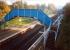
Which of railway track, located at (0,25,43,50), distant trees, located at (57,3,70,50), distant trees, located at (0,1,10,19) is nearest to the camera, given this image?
distant trees, located at (57,3,70,50)

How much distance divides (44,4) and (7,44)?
705 millimetres

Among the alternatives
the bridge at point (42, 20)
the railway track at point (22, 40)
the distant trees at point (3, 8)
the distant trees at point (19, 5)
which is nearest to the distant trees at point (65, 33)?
the bridge at point (42, 20)

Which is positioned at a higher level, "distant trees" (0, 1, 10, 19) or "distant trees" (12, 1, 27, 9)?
"distant trees" (12, 1, 27, 9)

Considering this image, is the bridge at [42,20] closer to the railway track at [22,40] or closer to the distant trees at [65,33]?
the railway track at [22,40]

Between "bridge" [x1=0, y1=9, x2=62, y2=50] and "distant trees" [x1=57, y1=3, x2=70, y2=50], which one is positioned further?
"bridge" [x1=0, y1=9, x2=62, y2=50]

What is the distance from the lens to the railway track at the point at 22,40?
3074 mm

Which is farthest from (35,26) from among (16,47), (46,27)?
(16,47)

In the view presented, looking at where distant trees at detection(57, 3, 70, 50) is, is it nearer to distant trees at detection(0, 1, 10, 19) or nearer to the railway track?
the railway track

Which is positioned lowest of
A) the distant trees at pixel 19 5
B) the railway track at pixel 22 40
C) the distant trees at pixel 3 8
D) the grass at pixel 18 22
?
the railway track at pixel 22 40

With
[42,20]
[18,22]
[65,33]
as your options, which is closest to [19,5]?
[18,22]

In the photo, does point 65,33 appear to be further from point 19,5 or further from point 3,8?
point 3,8

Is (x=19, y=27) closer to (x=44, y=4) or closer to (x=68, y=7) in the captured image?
(x=44, y=4)

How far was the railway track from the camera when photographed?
307 centimetres

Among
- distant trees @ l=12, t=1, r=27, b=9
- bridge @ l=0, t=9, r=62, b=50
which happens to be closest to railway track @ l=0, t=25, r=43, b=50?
bridge @ l=0, t=9, r=62, b=50
